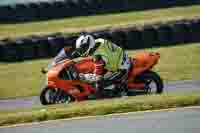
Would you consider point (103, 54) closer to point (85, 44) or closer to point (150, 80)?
point (85, 44)

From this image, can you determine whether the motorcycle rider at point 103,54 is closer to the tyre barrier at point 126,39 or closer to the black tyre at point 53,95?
the black tyre at point 53,95

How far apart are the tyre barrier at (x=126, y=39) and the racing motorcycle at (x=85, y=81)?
7.67m

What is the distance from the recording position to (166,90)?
606 inches

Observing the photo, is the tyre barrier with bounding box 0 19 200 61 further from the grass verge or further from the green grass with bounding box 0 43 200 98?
the grass verge

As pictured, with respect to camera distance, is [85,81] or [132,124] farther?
[85,81]

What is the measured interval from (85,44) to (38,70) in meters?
6.48

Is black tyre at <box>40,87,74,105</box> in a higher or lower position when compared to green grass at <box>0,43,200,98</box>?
lower

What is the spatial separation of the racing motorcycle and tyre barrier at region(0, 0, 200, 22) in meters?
16.3

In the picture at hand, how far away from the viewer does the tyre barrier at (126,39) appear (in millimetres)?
22719

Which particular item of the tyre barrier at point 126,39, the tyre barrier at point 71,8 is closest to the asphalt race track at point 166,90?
the tyre barrier at point 126,39

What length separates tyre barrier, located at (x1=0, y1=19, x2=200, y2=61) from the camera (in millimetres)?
22719

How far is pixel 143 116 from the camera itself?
1098 centimetres

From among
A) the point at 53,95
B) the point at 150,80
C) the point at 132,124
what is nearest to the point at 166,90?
the point at 150,80

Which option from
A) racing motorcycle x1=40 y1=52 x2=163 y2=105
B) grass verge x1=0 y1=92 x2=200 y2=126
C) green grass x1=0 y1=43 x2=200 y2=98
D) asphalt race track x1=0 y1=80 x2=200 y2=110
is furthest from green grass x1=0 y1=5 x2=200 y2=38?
grass verge x1=0 y1=92 x2=200 y2=126
